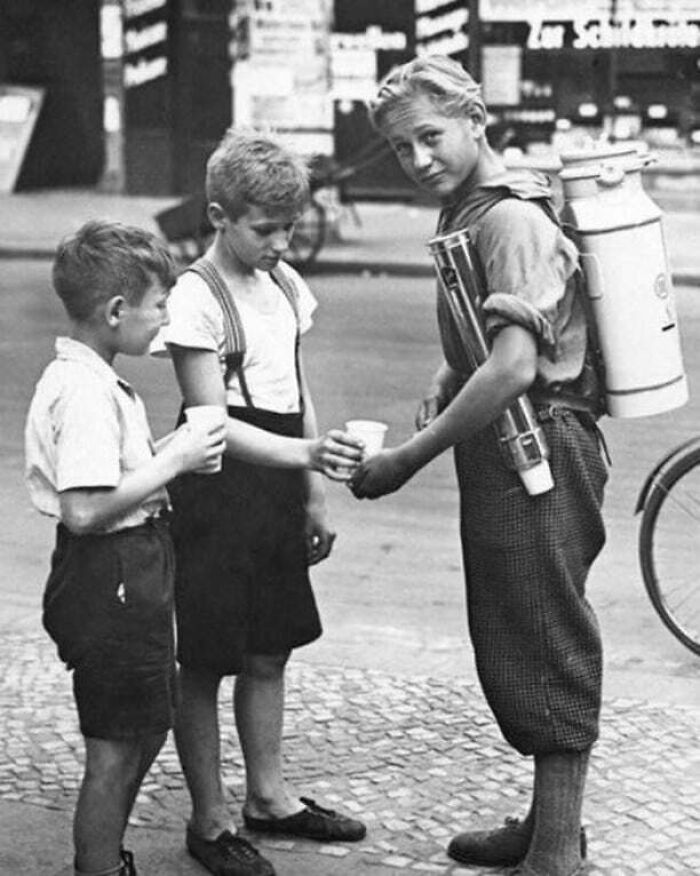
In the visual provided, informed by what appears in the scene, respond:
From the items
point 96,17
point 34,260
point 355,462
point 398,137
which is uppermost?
point 398,137

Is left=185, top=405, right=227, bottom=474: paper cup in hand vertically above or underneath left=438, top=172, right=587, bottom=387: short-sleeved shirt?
underneath

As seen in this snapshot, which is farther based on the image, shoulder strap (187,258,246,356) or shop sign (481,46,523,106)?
shop sign (481,46,523,106)

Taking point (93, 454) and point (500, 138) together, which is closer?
point (93, 454)

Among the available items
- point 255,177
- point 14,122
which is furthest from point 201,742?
point 14,122

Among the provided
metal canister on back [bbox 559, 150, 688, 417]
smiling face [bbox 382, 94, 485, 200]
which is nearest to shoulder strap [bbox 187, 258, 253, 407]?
smiling face [bbox 382, 94, 485, 200]

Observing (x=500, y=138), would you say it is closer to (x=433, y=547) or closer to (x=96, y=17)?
(x=96, y=17)

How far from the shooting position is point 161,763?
4.78m

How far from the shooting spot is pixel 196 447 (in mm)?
3514

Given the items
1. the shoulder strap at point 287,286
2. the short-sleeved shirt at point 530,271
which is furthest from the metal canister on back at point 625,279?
the shoulder strap at point 287,286

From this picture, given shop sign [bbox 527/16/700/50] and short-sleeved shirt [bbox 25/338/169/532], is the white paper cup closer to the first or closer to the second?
short-sleeved shirt [bbox 25/338/169/532]

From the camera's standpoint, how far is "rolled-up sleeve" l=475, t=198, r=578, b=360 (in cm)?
367

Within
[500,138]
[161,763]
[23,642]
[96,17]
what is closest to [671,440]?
[23,642]

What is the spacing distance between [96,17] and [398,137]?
20.5 m

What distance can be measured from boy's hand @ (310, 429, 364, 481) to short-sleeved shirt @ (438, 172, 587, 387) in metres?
0.35
